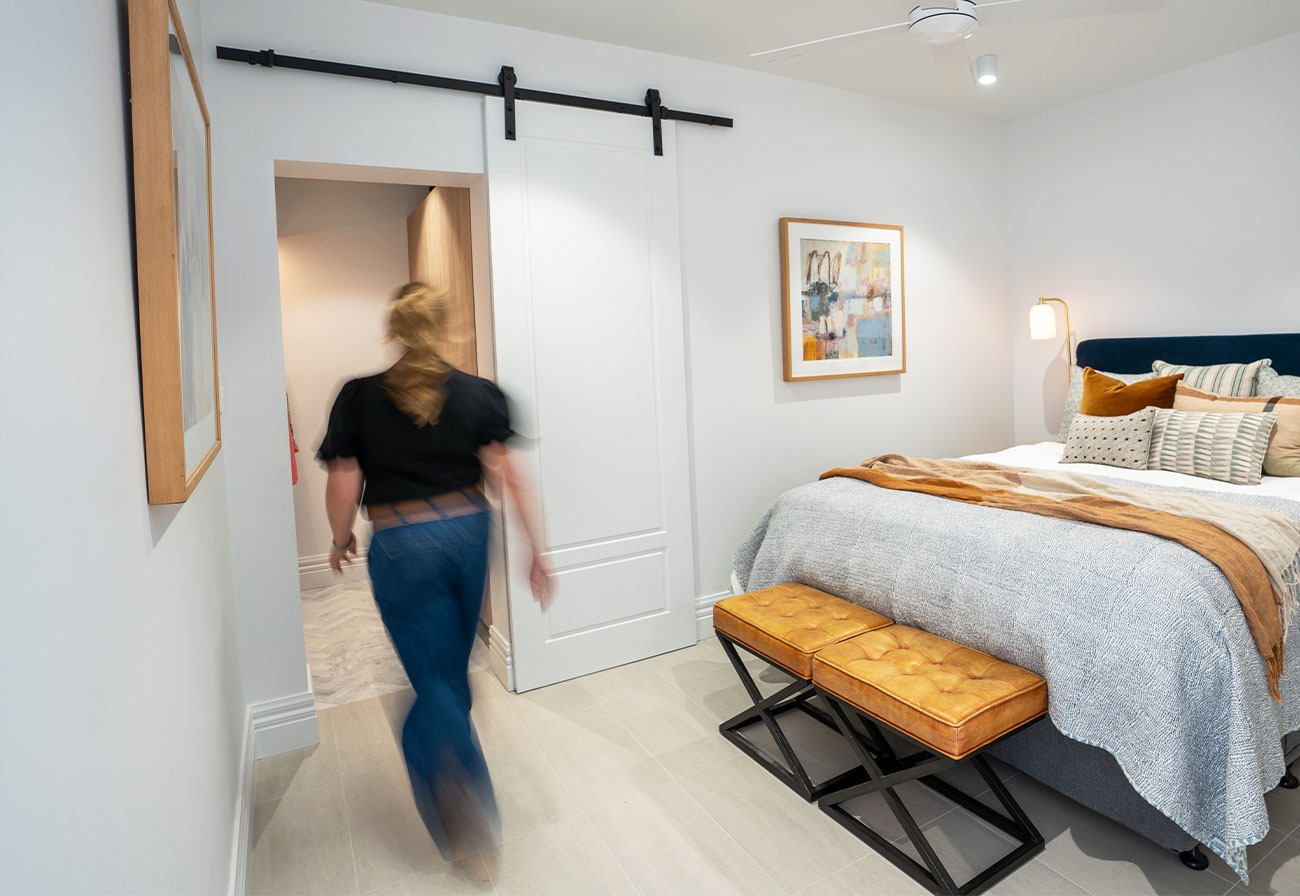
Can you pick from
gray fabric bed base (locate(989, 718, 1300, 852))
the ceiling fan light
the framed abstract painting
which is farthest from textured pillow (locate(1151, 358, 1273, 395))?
the ceiling fan light

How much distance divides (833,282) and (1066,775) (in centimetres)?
252

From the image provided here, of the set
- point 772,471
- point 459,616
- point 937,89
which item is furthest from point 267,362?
point 937,89

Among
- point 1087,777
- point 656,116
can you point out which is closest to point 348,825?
point 1087,777

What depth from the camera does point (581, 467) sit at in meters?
3.27

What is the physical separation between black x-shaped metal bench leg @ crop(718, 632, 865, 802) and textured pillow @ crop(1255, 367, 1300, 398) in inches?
97.0

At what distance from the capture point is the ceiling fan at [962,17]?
7.57 feet

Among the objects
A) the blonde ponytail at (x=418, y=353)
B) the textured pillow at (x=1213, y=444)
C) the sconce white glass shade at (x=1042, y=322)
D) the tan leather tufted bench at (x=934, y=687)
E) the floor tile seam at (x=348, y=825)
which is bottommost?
the floor tile seam at (x=348, y=825)

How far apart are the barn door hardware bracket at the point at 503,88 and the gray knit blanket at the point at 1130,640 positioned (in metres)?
2.11

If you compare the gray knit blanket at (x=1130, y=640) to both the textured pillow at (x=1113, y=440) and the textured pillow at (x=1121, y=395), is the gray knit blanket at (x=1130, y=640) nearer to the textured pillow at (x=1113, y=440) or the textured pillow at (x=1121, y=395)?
the textured pillow at (x=1113, y=440)

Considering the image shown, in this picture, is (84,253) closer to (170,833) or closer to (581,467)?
(170,833)

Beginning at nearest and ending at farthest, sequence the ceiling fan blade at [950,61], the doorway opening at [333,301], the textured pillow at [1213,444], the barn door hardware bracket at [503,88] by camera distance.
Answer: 1. the barn door hardware bracket at [503,88]
2. the ceiling fan blade at [950,61]
3. the textured pillow at [1213,444]
4. the doorway opening at [333,301]

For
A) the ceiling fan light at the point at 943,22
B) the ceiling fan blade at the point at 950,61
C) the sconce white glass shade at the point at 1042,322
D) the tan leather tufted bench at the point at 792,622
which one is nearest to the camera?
the tan leather tufted bench at the point at 792,622

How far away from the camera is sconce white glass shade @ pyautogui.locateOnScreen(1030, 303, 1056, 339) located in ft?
14.2

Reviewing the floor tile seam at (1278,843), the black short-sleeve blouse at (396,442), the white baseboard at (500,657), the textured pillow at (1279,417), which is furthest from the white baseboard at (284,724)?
the textured pillow at (1279,417)
